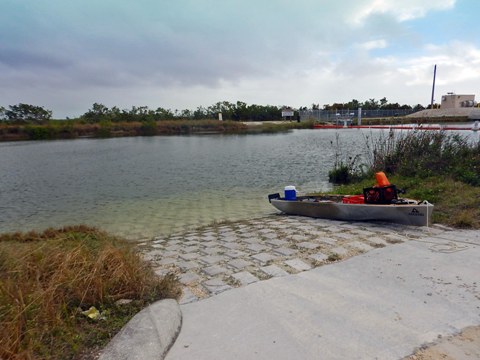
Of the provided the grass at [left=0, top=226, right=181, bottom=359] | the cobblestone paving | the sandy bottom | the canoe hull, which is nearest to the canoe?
the canoe hull

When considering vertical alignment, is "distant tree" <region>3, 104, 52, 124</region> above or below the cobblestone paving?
above

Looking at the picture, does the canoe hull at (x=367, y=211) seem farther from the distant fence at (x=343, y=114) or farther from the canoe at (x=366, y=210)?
the distant fence at (x=343, y=114)

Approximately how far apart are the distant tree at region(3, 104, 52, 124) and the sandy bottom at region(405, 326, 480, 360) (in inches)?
2785

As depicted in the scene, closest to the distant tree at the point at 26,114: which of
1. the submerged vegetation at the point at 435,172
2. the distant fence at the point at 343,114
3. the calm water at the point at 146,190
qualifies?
the calm water at the point at 146,190

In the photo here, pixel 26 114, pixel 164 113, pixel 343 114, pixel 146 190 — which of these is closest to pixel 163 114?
pixel 164 113

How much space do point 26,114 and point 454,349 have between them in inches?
2870

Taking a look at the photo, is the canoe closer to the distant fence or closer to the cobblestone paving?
the cobblestone paving

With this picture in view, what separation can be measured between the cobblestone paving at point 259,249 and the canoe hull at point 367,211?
0.58 feet

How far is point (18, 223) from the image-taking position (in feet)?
30.4

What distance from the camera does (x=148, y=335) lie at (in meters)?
2.57

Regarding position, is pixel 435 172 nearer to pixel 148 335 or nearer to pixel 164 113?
pixel 148 335

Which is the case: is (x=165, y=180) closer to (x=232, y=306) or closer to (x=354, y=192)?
(x=354, y=192)

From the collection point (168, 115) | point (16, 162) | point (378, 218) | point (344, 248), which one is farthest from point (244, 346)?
point (168, 115)

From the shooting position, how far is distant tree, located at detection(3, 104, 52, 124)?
2331 inches
